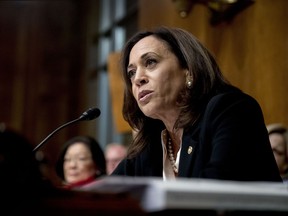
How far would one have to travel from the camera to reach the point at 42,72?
27.6 feet

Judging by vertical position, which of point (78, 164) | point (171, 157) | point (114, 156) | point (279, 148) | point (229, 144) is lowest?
point (114, 156)

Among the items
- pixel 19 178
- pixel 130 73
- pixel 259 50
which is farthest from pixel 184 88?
pixel 259 50

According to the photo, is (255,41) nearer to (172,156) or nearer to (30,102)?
(172,156)

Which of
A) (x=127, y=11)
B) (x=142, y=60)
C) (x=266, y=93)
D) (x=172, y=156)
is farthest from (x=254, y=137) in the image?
(x=127, y=11)

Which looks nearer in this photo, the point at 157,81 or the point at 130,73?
the point at 157,81

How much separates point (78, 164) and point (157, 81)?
1918 millimetres

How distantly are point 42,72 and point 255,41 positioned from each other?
495 cm

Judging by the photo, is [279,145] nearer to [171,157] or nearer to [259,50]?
[259,50]

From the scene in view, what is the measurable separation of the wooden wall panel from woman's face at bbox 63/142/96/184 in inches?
50.5

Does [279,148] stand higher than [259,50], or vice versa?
[259,50]

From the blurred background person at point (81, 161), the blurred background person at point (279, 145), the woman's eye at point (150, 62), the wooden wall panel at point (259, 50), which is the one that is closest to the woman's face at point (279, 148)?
the blurred background person at point (279, 145)

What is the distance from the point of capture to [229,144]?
178 centimetres

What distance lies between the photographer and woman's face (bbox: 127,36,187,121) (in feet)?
7.50

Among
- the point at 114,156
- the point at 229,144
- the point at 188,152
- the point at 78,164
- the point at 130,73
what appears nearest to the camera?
the point at 229,144
